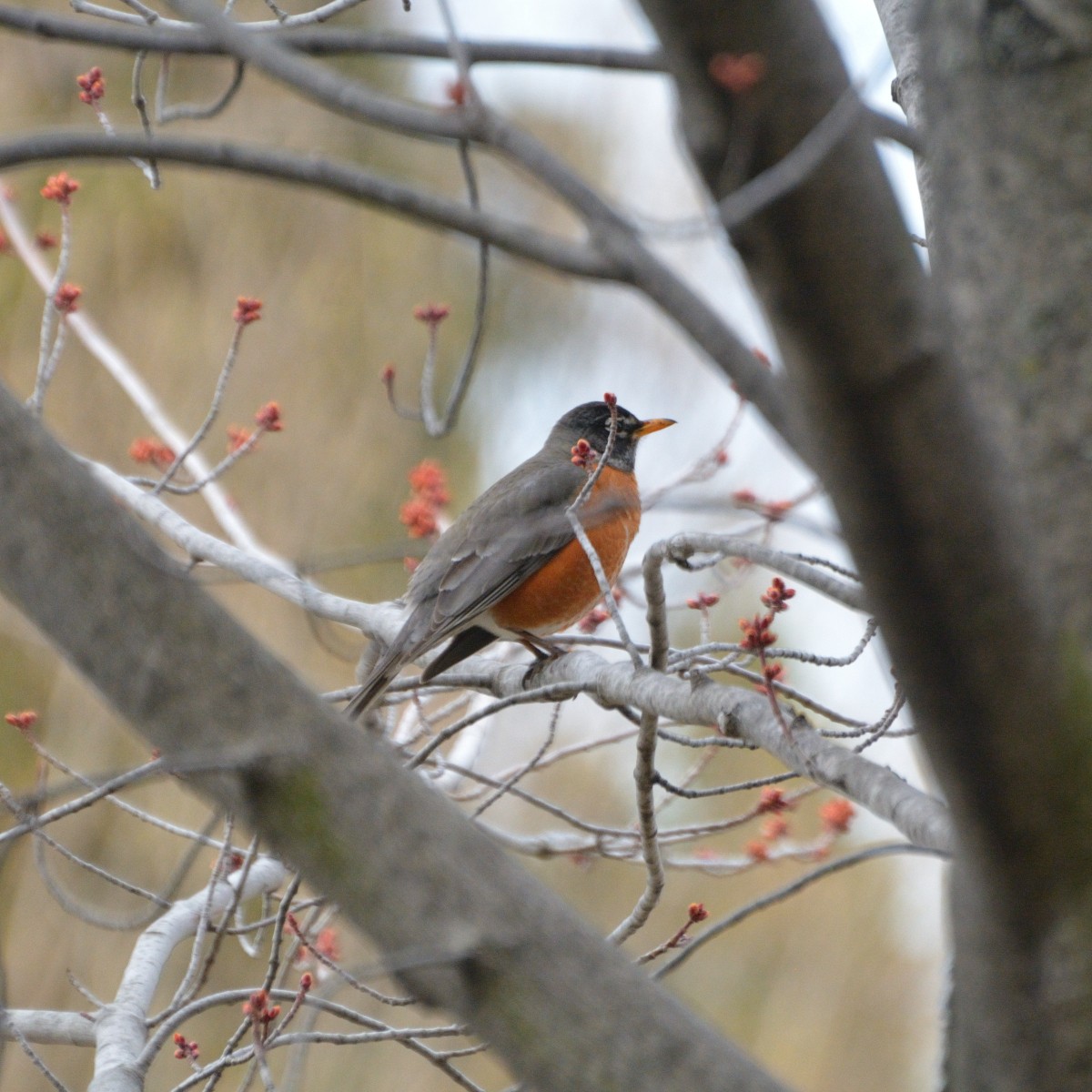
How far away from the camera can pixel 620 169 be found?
30.9 feet

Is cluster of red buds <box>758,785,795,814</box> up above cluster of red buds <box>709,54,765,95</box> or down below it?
above

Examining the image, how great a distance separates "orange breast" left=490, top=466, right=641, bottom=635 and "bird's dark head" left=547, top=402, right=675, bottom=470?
0.67 meters

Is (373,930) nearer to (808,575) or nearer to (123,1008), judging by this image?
(808,575)

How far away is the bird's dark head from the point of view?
448 centimetres

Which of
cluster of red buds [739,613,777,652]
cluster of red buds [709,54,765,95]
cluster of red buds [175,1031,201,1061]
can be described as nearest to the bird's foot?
cluster of red buds [175,1031,201,1061]

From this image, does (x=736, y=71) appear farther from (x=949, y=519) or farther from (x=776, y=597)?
(x=776, y=597)

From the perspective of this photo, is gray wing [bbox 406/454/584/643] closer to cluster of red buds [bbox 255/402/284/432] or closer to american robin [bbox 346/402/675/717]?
american robin [bbox 346/402/675/717]

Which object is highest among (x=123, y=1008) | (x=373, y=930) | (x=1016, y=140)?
(x=1016, y=140)

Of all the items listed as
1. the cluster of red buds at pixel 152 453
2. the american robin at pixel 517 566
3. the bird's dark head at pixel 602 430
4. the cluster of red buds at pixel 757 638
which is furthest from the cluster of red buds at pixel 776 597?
the bird's dark head at pixel 602 430

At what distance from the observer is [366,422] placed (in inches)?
340

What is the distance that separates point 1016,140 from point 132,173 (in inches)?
322

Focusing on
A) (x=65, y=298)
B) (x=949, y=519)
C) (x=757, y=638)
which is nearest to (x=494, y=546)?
(x=65, y=298)

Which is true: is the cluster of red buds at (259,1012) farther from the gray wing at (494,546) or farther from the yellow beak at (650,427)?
the yellow beak at (650,427)

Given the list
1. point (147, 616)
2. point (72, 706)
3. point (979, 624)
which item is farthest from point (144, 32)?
point (72, 706)
